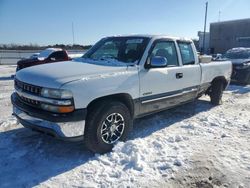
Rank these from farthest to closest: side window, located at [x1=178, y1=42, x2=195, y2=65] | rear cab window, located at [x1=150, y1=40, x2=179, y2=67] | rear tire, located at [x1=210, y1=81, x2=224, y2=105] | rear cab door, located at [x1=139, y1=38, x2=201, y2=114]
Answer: rear tire, located at [x1=210, y1=81, x2=224, y2=105]
side window, located at [x1=178, y1=42, x2=195, y2=65]
rear cab window, located at [x1=150, y1=40, x2=179, y2=67]
rear cab door, located at [x1=139, y1=38, x2=201, y2=114]

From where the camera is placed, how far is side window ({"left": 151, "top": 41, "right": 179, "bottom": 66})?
4.98m

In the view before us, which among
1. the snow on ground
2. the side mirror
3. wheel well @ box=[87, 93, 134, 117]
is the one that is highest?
the side mirror

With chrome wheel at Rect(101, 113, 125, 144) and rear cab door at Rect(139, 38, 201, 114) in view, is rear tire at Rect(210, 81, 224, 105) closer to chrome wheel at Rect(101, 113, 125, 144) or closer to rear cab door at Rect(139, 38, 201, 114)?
rear cab door at Rect(139, 38, 201, 114)

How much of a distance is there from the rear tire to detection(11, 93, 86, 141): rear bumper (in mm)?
4772

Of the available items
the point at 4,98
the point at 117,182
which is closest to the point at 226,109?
the point at 117,182

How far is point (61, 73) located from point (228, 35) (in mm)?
36282

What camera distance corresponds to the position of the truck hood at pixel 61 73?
3.62 m

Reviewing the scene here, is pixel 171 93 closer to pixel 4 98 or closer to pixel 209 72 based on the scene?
pixel 209 72

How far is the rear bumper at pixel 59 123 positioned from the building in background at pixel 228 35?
114ft

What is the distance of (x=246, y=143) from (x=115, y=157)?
2450 mm

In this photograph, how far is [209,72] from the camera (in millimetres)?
6461

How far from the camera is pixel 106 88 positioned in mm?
3918

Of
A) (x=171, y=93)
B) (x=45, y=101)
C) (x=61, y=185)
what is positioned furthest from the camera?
(x=171, y=93)

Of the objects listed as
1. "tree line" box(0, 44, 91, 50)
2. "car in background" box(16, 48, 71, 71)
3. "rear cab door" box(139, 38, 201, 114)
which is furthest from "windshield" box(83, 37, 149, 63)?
"tree line" box(0, 44, 91, 50)
